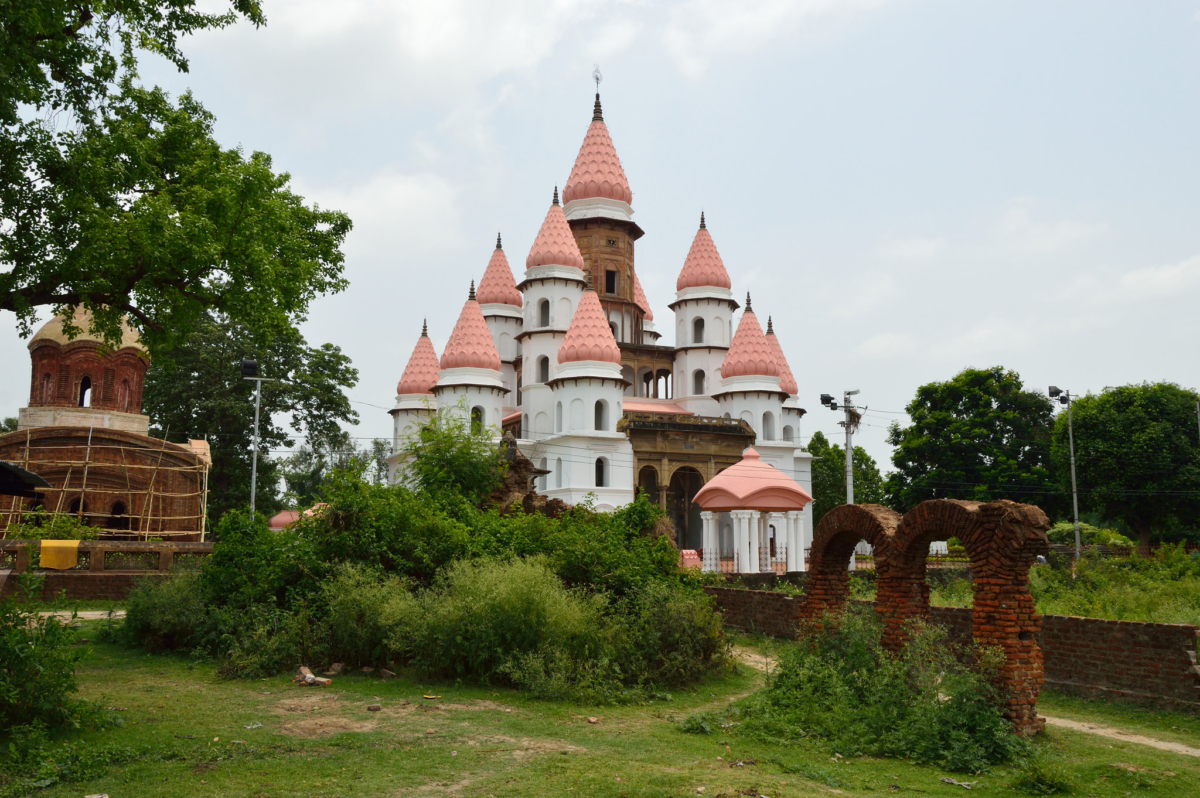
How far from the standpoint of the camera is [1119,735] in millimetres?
9000

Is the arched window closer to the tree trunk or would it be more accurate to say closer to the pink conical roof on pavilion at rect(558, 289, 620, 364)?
the pink conical roof on pavilion at rect(558, 289, 620, 364)

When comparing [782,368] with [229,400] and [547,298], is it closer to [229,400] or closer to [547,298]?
[547,298]

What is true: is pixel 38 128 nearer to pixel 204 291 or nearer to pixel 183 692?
pixel 204 291

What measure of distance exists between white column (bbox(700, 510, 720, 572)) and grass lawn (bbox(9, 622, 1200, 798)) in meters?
15.5

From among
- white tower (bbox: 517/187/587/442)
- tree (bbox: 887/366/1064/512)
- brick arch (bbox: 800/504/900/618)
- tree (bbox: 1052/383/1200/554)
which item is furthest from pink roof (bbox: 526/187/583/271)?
brick arch (bbox: 800/504/900/618)

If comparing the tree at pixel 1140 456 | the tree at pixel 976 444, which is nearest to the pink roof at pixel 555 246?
the tree at pixel 976 444

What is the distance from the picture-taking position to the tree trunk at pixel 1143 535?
35.5 m

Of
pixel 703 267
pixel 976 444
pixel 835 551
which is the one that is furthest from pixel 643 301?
pixel 835 551

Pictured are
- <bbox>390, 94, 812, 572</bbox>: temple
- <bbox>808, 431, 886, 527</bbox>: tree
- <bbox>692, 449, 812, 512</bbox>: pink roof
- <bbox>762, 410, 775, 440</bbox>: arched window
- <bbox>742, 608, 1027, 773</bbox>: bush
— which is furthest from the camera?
<bbox>808, 431, 886, 527</bbox>: tree

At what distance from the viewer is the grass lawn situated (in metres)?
6.60

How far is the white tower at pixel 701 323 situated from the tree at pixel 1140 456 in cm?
1358

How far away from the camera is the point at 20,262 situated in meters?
10.6

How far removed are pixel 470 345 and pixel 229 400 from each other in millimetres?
8609

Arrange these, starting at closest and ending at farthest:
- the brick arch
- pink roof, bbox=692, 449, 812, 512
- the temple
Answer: the brick arch < pink roof, bbox=692, 449, 812, 512 < the temple
